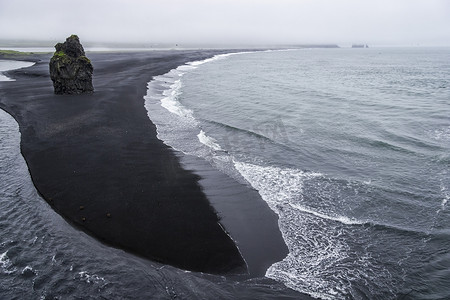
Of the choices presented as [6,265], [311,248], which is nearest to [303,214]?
[311,248]

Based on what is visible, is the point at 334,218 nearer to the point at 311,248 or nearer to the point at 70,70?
the point at 311,248

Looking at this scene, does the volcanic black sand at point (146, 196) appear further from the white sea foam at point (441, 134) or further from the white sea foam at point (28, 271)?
the white sea foam at point (441, 134)

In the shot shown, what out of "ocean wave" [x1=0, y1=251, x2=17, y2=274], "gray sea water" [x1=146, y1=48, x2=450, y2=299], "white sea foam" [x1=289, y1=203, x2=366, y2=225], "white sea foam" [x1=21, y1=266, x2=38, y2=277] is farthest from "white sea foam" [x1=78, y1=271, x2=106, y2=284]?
"white sea foam" [x1=289, y1=203, x2=366, y2=225]

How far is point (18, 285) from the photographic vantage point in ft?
36.6

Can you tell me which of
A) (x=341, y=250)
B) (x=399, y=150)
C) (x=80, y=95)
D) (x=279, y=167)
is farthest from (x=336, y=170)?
(x=80, y=95)

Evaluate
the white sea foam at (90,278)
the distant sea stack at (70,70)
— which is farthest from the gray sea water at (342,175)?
the distant sea stack at (70,70)

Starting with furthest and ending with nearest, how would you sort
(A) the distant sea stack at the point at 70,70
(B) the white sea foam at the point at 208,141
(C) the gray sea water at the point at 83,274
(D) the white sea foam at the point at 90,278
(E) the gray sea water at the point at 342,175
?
Answer: (A) the distant sea stack at the point at 70,70 < (B) the white sea foam at the point at 208,141 < (E) the gray sea water at the point at 342,175 < (D) the white sea foam at the point at 90,278 < (C) the gray sea water at the point at 83,274

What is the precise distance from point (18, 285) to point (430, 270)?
16.4 meters

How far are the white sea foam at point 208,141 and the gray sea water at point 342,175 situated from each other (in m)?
0.20

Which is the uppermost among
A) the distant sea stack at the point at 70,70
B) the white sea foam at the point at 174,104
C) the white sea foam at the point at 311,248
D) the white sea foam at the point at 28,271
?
the distant sea stack at the point at 70,70

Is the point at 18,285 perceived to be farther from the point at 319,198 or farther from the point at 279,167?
the point at 279,167

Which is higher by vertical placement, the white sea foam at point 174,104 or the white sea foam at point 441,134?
the white sea foam at point 174,104

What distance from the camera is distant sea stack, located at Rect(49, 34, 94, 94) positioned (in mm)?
40219

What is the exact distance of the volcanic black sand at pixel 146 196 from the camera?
13633 millimetres
